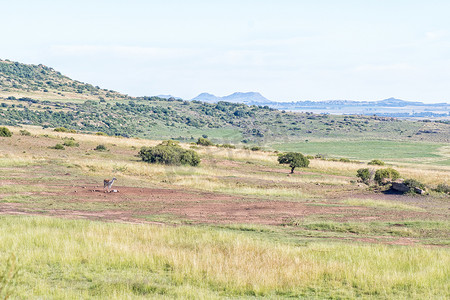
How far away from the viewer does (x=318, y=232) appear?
17.7 m

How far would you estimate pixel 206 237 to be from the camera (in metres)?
14.7

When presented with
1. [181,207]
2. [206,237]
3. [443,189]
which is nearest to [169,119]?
[443,189]

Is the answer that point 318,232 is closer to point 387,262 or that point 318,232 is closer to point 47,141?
point 387,262

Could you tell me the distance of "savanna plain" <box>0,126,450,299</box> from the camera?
10.1 metres

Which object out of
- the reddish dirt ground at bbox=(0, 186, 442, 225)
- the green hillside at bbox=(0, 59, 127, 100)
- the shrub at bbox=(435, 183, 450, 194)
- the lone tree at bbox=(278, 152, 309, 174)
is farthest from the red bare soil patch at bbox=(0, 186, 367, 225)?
the green hillside at bbox=(0, 59, 127, 100)

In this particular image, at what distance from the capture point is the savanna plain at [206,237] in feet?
33.3

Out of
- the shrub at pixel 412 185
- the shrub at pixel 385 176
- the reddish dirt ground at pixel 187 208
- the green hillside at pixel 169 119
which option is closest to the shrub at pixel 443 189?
the shrub at pixel 412 185

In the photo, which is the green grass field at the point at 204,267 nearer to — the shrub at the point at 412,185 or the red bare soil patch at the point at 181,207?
the red bare soil patch at the point at 181,207

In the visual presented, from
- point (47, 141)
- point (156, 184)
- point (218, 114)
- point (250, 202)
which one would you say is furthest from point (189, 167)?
point (218, 114)

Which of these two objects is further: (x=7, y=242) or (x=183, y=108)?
(x=183, y=108)

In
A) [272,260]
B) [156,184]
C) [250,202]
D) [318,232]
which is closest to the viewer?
[272,260]

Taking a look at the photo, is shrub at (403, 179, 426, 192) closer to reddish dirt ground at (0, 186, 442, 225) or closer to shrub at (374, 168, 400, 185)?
shrub at (374, 168, 400, 185)

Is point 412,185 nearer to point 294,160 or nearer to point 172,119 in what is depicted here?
point 294,160

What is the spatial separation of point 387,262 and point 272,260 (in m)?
3.20
